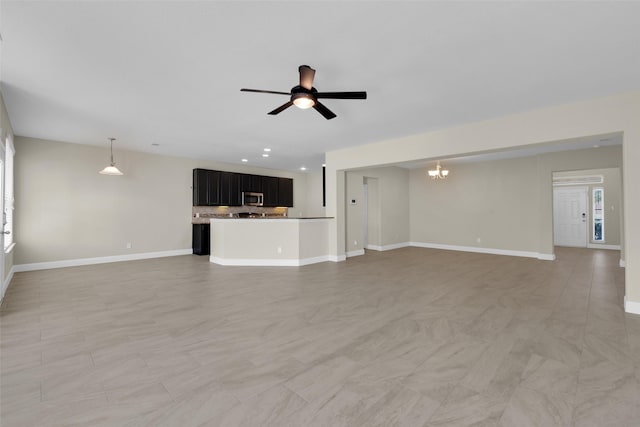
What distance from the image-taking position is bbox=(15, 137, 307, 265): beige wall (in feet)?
19.3

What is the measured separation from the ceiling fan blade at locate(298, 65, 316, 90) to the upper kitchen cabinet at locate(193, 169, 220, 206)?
20.4 feet

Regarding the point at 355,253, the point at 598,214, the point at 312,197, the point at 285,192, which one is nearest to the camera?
the point at 355,253

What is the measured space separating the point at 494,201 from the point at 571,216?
339cm

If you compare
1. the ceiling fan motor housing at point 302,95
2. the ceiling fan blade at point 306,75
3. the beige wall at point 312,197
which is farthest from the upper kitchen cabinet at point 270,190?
the ceiling fan blade at point 306,75

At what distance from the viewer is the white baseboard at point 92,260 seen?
5.85m

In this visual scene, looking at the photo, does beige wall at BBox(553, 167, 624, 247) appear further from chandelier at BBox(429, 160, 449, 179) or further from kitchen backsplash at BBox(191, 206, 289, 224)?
kitchen backsplash at BBox(191, 206, 289, 224)

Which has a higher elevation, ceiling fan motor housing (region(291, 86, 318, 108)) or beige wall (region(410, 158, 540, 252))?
ceiling fan motor housing (region(291, 86, 318, 108))

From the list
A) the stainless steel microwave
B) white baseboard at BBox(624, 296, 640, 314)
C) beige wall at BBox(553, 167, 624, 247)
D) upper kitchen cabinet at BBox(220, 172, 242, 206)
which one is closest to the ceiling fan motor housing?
white baseboard at BBox(624, 296, 640, 314)

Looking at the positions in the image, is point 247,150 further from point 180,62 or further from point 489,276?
point 489,276

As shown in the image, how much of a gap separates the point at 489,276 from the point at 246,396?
16.4ft

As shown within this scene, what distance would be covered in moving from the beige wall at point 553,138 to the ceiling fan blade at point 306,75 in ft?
10.4

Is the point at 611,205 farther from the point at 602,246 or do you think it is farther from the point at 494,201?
the point at 494,201

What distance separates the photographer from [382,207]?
896 centimetres

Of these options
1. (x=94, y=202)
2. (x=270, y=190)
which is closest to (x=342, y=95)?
(x=94, y=202)
